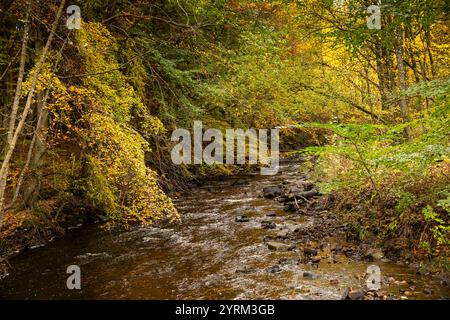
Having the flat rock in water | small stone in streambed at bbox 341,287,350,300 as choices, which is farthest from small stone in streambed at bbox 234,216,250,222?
small stone in streambed at bbox 341,287,350,300

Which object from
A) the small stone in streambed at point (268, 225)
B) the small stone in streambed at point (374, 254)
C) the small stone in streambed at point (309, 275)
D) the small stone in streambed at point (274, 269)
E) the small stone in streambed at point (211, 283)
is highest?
the small stone in streambed at point (268, 225)

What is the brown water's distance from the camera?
5.73m

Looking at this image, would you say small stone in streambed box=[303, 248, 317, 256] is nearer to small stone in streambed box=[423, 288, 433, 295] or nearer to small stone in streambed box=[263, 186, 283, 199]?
small stone in streambed box=[423, 288, 433, 295]

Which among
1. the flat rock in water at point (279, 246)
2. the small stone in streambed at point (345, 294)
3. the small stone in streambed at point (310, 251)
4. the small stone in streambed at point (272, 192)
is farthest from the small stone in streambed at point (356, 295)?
the small stone in streambed at point (272, 192)

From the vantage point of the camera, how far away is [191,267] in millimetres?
7031

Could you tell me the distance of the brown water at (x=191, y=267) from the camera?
5.73m

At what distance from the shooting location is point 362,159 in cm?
699

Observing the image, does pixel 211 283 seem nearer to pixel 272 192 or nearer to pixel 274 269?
pixel 274 269

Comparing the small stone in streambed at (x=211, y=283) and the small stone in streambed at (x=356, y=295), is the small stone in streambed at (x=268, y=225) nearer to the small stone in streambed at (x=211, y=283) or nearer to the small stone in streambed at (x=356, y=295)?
the small stone in streambed at (x=211, y=283)

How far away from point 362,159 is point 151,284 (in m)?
4.43

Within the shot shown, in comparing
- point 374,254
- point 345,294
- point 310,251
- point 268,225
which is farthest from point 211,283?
point 268,225

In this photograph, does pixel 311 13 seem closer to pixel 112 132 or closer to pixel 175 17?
pixel 175 17

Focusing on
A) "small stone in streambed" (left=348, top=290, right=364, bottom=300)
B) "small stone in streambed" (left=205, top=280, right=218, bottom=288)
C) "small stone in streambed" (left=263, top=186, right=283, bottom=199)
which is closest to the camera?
"small stone in streambed" (left=348, top=290, right=364, bottom=300)
